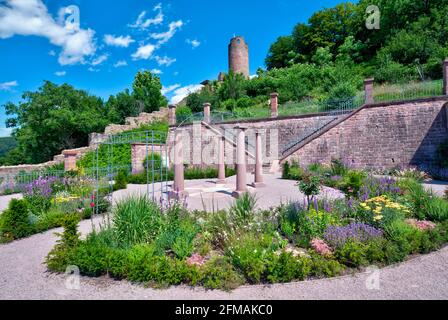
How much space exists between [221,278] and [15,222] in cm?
573

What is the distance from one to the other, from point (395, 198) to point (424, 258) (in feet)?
9.40

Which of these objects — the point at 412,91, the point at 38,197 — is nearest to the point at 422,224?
the point at 38,197

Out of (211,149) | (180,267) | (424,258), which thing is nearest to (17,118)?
(211,149)

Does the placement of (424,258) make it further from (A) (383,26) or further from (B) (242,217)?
(A) (383,26)

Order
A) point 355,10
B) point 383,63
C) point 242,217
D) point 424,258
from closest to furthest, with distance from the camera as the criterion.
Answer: point 424,258, point 242,217, point 383,63, point 355,10

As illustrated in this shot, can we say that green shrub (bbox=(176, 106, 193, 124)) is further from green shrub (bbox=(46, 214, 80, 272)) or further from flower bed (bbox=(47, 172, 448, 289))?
green shrub (bbox=(46, 214, 80, 272))

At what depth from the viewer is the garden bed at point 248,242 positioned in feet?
13.2

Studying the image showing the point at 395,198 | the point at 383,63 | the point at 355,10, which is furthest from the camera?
the point at 355,10

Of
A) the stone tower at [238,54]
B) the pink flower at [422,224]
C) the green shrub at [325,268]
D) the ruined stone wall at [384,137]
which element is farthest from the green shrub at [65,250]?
the stone tower at [238,54]

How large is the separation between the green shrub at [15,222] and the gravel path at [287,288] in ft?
7.41

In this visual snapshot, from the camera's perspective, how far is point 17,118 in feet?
96.1

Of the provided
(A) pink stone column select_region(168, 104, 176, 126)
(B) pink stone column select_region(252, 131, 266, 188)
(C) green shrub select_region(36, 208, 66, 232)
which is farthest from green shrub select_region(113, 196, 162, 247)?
(A) pink stone column select_region(168, 104, 176, 126)

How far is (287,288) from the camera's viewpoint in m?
3.79

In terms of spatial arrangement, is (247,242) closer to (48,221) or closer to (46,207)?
(48,221)
